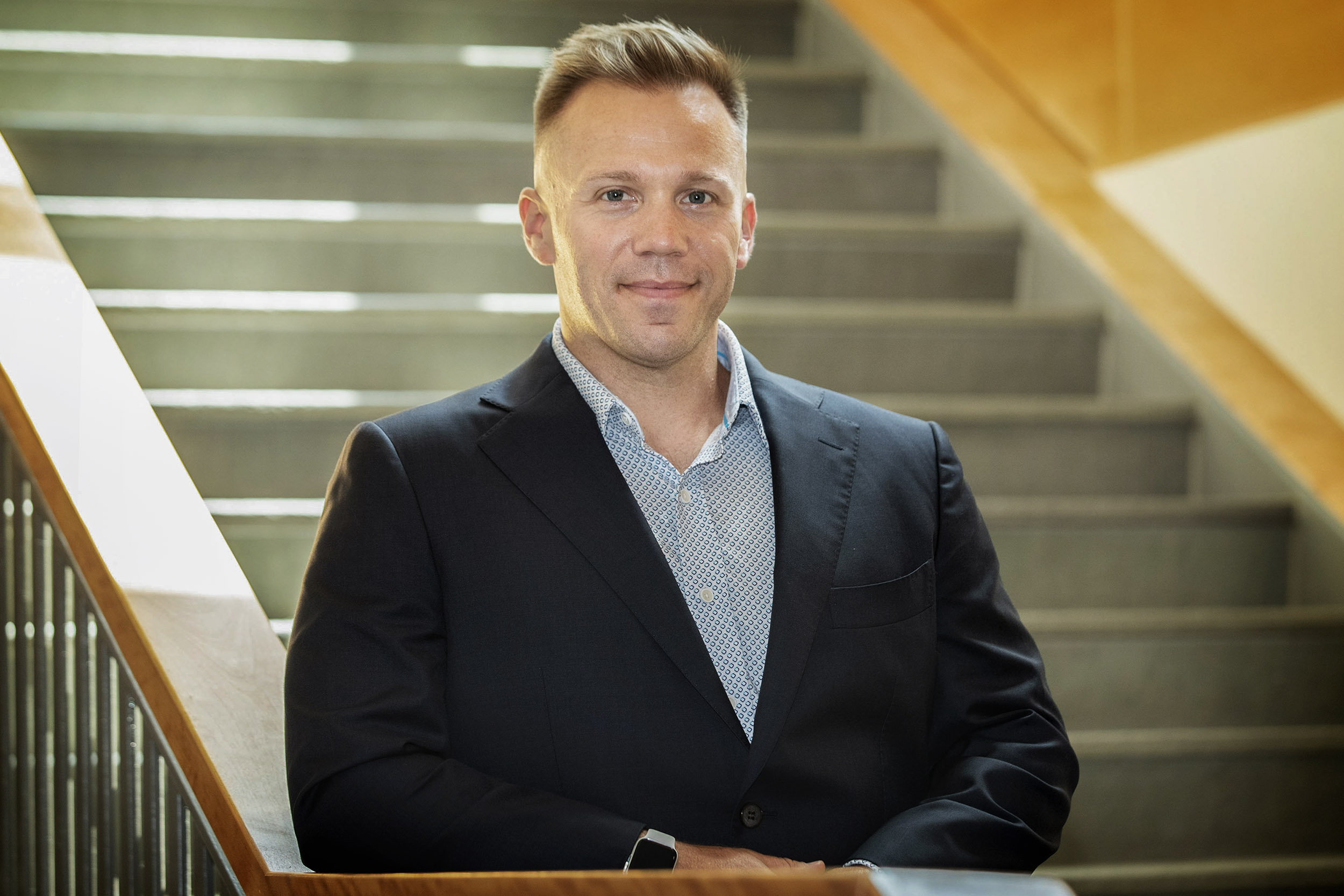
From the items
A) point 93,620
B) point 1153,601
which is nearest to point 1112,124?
point 1153,601

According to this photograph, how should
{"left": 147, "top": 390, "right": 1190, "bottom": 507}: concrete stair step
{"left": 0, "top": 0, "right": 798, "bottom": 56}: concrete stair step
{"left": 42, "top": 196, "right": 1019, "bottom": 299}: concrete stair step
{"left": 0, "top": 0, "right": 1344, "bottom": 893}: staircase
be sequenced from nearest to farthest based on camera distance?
{"left": 0, "top": 0, "right": 1344, "bottom": 893}: staircase, {"left": 147, "top": 390, "right": 1190, "bottom": 507}: concrete stair step, {"left": 42, "top": 196, "right": 1019, "bottom": 299}: concrete stair step, {"left": 0, "top": 0, "right": 798, "bottom": 56}: concrete stair step

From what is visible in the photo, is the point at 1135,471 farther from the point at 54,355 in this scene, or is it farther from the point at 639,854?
the point at 54,355

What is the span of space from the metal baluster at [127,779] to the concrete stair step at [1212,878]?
148 centimetres

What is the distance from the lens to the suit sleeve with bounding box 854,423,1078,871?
1.24 meters

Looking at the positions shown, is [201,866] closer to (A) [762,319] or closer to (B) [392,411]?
(B) [392,411]

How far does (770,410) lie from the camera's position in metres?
1.42

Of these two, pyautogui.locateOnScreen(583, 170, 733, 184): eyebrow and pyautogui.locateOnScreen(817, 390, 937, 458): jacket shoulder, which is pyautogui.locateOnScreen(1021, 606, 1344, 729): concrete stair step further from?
pyautogui.locateOnScreen(583, 170, 733, 184): eyebrow

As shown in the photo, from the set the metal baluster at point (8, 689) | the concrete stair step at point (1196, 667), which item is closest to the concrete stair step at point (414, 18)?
the concrete stair step at point (1196, 667)

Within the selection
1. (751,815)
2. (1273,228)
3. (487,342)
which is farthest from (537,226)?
(1273,228)

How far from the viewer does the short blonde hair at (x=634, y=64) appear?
129 centimetres

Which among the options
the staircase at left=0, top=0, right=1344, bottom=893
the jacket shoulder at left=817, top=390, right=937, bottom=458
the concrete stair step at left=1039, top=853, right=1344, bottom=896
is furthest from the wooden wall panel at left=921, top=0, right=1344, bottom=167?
the jacket shoulder at left=817, top=390, right=937, bottom=458

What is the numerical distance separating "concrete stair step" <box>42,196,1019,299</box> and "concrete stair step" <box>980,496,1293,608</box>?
75cm

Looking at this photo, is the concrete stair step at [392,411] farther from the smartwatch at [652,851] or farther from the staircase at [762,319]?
the smartwatch at [652,851]

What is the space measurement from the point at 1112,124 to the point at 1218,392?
115 cm
